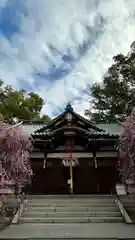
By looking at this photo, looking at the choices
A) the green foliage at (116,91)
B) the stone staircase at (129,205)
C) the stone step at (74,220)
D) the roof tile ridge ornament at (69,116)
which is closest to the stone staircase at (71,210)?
the stone step at (74,220)

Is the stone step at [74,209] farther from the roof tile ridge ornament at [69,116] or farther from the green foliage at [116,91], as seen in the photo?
the green foliage at [116,91]

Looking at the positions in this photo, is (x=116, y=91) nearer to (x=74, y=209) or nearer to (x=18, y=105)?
(x=18, y=105)

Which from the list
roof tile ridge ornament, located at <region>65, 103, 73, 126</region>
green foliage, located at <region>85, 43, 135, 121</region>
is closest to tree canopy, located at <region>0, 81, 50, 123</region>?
green foliage, located at <region>85, 43, 135, 121</region>

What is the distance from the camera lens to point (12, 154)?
10.3 meters

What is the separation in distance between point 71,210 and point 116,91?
23231 millimetres

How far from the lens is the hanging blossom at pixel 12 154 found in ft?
32.3

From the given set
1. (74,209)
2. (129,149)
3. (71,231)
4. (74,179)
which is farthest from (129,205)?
(74,179)

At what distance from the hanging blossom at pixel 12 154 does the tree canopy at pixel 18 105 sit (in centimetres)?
2293

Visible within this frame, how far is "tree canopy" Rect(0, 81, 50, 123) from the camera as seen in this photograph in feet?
115

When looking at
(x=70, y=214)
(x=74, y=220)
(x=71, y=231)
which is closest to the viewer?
(x=71, y=231)

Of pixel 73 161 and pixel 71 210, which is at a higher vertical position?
pixel 73 161

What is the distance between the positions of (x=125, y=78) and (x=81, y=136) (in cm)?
1921

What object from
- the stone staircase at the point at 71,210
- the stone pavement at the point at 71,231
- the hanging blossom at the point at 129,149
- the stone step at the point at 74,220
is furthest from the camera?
the stone staircase at the point at 71,210

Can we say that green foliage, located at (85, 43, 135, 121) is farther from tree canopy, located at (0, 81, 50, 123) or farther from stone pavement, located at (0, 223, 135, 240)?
stone pavement, located at (0, 223, 135, 240)
